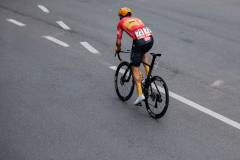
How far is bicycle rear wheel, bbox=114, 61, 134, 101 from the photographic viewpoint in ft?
32.1

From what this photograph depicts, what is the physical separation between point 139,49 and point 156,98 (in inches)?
40.7

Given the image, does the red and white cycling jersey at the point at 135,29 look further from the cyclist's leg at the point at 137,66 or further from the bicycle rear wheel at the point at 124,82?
the bicycle rear wheel at the point at 124,82

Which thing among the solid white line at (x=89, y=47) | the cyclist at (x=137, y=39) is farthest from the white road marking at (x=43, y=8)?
the cyclist at (x=137, y=39)

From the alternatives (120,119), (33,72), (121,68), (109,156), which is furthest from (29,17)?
(109,156)

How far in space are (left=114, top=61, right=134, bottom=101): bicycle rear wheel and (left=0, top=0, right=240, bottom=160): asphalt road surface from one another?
0.61 feet

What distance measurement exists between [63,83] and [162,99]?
108 inches

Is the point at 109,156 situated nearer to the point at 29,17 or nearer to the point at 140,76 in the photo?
the point at 140,76

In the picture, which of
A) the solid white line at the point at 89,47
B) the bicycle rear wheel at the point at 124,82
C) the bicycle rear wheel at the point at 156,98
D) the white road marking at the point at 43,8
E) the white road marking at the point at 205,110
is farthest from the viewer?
the white road marking at the point at 43,8

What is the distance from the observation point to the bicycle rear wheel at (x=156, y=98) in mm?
8844

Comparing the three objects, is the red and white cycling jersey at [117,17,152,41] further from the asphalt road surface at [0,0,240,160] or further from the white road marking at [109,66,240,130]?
the asphalt road surface at [0,0,240,160]

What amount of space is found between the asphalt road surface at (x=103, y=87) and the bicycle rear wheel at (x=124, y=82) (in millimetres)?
185

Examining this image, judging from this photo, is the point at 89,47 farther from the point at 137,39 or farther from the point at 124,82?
the point at 137,39

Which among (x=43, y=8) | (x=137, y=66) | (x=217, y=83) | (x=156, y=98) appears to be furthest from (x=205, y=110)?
(x=43, y=8)

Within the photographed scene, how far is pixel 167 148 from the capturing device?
26.9 ft
